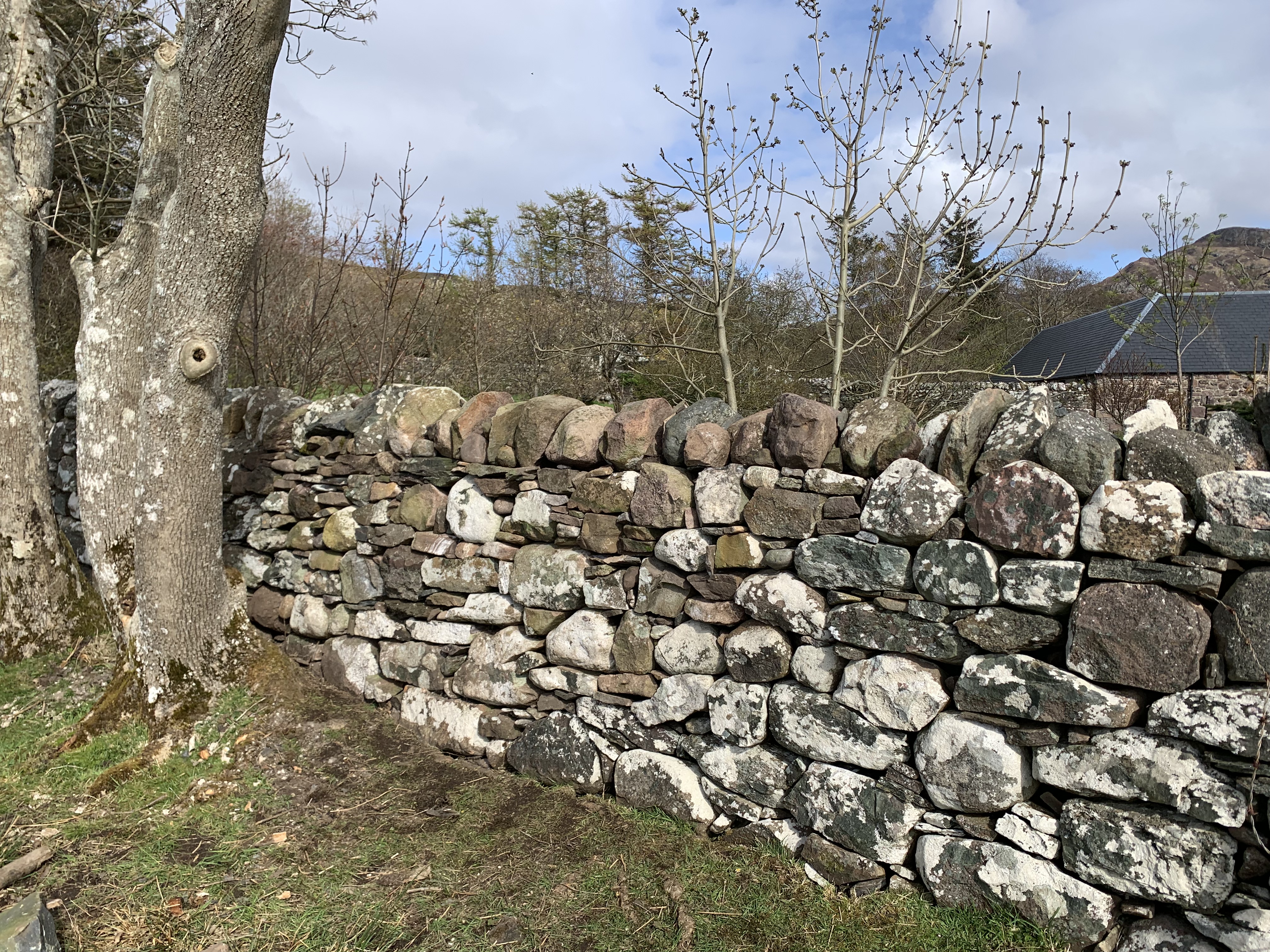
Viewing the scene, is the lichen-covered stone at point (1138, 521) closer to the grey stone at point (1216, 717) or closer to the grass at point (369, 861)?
the grey stone at point (1216, 717)

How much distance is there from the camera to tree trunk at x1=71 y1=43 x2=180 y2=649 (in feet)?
14.0

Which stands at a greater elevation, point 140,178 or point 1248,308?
point 1248,308

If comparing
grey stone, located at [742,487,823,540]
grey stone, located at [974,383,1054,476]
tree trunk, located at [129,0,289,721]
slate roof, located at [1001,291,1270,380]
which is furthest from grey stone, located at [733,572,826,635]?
slate roof, located at [1001,291,1270,380]

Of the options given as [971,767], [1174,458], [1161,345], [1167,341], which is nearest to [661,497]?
[971,767]

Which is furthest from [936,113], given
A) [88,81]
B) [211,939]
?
[88,81]

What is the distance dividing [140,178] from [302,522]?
217 centimetres

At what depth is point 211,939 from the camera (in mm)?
2568

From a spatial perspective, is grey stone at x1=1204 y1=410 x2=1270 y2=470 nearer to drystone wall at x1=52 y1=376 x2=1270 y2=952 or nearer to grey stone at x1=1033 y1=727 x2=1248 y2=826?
drystone wall at x1=52 y1=376 x2=1270 y2=952

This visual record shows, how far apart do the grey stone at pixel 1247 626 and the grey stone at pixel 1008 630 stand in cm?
44

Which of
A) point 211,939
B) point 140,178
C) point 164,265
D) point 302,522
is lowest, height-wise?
point 211,939

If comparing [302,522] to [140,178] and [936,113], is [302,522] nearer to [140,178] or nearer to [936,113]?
[140,178]

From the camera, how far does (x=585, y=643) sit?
11.5 feet

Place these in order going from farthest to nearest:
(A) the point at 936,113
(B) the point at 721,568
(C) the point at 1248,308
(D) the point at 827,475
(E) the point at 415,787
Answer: (C) the point at 1248,308
(A) the point at 936,113
(E) the point at 415,787
(B) the point at 721,568
(D) the point at 827,475

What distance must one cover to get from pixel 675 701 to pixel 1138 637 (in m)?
1.73
